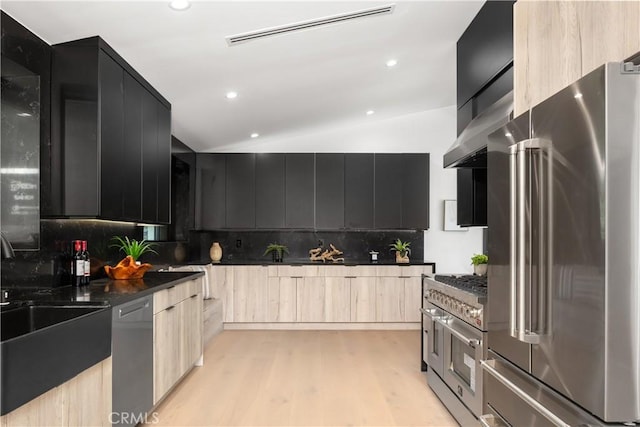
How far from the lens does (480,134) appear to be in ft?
8.65

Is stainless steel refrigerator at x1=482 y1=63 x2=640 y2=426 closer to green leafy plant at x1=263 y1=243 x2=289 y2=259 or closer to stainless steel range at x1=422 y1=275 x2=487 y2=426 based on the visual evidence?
stainless steel range at x1=422 y1=275 x2=487 y2=426

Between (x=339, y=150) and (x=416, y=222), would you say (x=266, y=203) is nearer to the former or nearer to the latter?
(x=339, y=150)

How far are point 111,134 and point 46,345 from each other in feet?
5.24

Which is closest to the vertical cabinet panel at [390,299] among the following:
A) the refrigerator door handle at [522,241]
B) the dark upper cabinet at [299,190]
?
the dark upper cabinet at [299,190]

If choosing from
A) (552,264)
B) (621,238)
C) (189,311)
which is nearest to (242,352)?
(189,311)

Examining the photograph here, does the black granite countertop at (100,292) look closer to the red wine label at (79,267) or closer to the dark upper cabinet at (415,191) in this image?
the red wine label at (79,267)

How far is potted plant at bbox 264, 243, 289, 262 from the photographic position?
6094mm

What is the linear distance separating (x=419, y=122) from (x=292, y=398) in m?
4.48

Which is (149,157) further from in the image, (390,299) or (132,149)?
(390,299)

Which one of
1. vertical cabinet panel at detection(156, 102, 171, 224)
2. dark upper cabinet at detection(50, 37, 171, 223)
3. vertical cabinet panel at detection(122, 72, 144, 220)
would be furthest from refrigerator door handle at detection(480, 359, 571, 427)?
vertical cabinet panel at detection(156, 102, 171, 224)

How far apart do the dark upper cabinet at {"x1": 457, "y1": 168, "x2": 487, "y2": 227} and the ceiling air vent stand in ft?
5.38

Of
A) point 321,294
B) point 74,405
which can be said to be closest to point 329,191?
point 321,294

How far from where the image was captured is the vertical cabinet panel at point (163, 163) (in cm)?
382

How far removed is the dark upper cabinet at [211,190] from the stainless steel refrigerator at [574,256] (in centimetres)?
473
